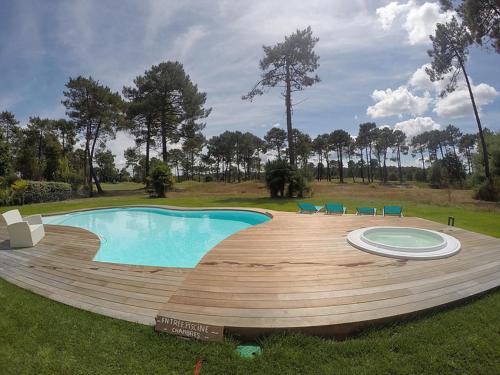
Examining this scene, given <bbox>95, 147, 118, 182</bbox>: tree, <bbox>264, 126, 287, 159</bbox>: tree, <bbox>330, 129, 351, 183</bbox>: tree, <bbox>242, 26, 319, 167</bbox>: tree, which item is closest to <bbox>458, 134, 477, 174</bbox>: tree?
<bbox>330, 129, 351, 183</bbox>: tree

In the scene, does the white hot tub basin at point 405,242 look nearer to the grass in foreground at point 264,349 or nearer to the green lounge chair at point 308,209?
the grass in foreground at point 264,349

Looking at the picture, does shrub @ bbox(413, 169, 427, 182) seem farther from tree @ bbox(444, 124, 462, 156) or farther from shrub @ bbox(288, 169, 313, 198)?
shrub @ bbox(288, 169, 313, 198)

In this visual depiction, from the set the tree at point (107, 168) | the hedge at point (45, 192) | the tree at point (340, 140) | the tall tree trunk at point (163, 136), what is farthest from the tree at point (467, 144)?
the tree at point (107, 168)

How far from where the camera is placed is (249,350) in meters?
2.71

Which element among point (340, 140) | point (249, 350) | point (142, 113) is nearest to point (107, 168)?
point (142, 113)

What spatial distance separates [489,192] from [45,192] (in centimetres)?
3342

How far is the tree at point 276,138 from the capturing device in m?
48.3

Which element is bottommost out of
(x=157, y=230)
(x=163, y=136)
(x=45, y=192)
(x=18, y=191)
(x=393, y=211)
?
(x=157, y=230)

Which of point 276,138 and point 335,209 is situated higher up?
point 276,138

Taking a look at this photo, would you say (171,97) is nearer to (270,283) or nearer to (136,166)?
(270,283)

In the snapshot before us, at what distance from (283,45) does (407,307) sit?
2117cm

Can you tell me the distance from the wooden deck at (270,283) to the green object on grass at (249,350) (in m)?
0.12

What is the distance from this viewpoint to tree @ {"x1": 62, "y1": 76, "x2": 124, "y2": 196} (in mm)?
25750

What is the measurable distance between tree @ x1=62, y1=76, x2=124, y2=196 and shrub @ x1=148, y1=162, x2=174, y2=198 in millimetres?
9118
